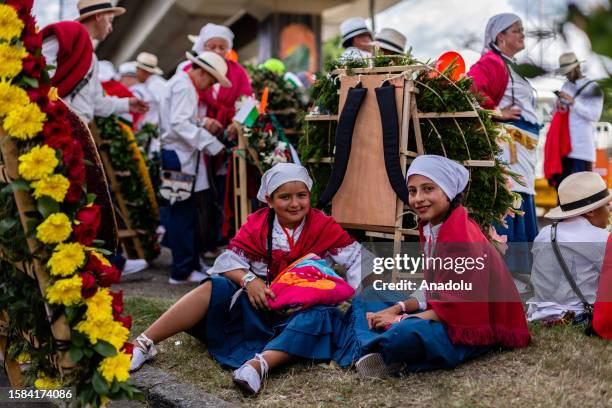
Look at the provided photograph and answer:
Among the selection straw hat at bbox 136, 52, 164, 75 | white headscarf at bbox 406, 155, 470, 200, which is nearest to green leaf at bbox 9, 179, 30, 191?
white headscarf at bbox 406, 155, 470, 200

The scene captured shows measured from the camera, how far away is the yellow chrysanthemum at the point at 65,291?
2662 mm

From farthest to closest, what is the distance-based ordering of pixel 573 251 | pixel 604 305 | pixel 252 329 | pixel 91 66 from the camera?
pixel 91 66
pixel 573 251
pixel 252 329
pixel 604 305

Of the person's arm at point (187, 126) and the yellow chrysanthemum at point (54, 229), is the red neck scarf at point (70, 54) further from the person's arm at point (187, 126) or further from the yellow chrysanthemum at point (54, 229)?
the yellow chrysanthemum at point (54, 229)

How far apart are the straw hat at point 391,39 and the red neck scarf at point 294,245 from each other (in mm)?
2361

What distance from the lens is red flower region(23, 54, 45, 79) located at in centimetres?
276

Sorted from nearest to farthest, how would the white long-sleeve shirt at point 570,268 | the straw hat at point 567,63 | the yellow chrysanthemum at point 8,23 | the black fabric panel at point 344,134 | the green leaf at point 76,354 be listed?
the straw hat at point 567,63
the green leaf at point 76,354
the yellow chrysanthemum at point 8,23
the white long-sleeve shirt at point 570,268
the black fabric panel at point 344,134

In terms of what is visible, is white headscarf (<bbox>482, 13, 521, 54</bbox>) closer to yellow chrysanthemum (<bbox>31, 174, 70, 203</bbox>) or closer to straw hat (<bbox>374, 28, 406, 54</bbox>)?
Result: straw hat (<bbox>374, 28, 406, 54</bbox>)

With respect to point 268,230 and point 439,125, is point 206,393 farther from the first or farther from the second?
point 439,125

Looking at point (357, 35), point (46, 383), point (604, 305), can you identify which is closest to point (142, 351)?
point (46, 383)

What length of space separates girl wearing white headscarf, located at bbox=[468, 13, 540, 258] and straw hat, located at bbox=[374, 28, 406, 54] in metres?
0.75

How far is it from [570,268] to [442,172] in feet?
3.76

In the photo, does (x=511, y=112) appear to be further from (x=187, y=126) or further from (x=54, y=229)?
(x=54, y=229)

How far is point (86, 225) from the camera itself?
275 centimetres

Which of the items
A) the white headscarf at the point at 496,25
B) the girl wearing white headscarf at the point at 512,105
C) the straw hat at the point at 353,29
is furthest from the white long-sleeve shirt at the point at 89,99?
the white headscarf at the point at 496,25
